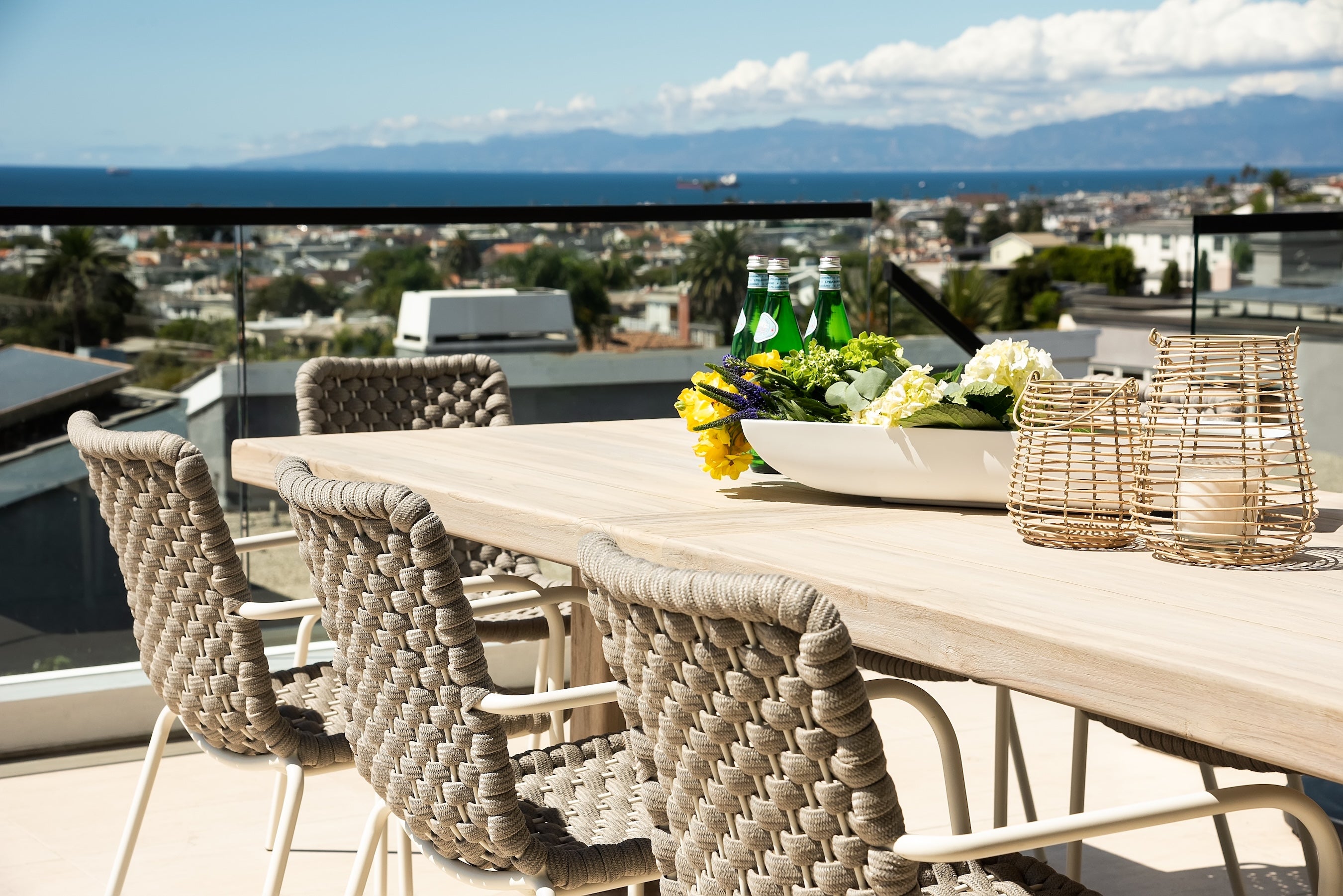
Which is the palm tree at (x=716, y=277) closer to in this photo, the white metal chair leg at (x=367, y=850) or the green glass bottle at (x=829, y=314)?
the green glass bottle at (x=829, y=314)

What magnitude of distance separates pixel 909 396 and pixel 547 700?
1.81ft

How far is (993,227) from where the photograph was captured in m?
50.1

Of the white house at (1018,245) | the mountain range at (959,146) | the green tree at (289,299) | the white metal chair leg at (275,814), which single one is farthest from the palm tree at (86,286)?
the mountain range at (959,146)

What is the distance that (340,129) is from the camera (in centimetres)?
6638

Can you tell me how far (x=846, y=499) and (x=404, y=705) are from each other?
0.62 metres

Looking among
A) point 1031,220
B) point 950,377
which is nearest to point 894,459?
point 950,377

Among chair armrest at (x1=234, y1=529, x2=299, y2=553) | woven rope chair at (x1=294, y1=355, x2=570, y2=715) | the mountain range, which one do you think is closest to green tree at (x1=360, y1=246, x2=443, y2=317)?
woven rope chair at (x1=294, y1=355, x2=570, y2=715)

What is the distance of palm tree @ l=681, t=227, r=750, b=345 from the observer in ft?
13.9

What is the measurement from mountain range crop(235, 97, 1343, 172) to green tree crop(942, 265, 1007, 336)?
5413 cm

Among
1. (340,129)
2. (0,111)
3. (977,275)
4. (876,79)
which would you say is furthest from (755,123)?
(977,275)

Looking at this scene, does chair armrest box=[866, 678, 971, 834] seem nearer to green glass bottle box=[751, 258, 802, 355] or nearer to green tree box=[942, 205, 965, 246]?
green glass bottle box=[751, 258, 802, 355]

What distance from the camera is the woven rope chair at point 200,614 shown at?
71.9 inches

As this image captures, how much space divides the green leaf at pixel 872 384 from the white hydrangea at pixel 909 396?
0.20 ft

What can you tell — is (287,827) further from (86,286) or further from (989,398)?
(86,286)
